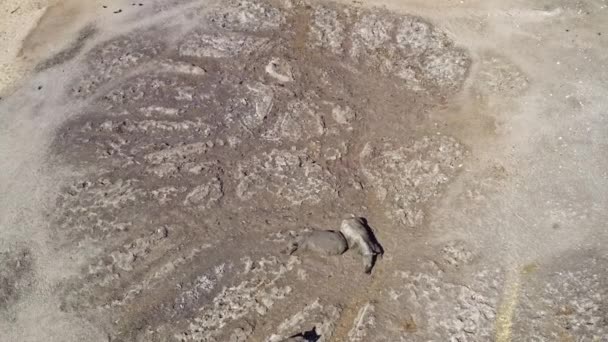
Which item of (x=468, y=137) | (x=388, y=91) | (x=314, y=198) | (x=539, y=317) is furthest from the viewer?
(x=388, y=91)

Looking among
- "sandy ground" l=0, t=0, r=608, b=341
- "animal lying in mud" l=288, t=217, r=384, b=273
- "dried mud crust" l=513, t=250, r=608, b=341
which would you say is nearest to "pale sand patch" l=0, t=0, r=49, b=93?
"sandy ground" l=0, t=0, r=608, b=341

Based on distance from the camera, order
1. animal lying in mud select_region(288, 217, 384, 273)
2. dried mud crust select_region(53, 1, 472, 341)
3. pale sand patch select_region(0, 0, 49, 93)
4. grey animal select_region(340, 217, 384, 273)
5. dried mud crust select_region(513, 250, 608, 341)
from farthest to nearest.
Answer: pale sand patch select_region(0, 0, 49, 93), animal lying in mud select_region(288, 217, 384, 273), grey animal select_region(340, 217, 384, 273), dried mud crust select_region(53, 1, 472, 341), dried mud crust select_region(513, 250, 608, 341)

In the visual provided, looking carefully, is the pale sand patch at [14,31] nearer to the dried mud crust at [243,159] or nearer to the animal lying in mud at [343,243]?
the dried mud crust at [243,159]

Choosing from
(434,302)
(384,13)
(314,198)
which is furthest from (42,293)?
(384,13)

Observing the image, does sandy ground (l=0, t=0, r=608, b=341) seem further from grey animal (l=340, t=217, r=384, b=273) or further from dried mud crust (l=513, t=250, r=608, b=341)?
grey animal (l=340, t=217, r=384, b=273)

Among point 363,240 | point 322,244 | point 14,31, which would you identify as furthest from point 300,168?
point 14,31

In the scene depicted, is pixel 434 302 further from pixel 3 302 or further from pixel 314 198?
pixel 3 302
